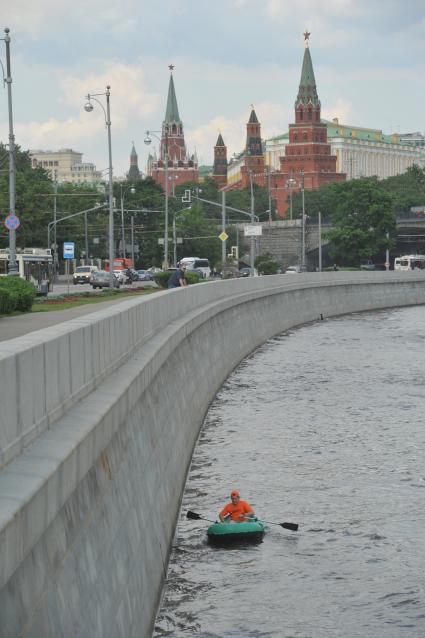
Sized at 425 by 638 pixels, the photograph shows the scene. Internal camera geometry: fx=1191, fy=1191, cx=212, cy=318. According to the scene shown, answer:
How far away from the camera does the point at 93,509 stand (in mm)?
10430

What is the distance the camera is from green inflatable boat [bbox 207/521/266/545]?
19.2 metres

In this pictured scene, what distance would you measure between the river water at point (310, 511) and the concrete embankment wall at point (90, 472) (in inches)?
31.5

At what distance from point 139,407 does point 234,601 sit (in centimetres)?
298

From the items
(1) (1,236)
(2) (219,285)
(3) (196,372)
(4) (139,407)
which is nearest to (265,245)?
(1) (1,236)

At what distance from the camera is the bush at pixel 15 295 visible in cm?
4103

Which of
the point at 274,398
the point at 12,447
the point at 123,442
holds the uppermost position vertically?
the point at 12,447

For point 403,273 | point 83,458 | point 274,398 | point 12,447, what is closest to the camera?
point 12,447

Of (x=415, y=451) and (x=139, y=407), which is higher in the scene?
(x=139, y=407)

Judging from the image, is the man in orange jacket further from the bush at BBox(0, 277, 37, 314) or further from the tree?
the tree

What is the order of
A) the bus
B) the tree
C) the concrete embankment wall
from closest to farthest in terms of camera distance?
the concrete embankment wall < the bus < the tree

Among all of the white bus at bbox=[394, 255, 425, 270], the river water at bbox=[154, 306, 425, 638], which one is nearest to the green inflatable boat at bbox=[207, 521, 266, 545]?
the river water at bbox=[154, 306, 425, 638]

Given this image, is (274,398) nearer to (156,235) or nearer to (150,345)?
(150,345)

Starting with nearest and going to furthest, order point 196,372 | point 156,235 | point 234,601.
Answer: point 234,601, point 196,372, point 156,235

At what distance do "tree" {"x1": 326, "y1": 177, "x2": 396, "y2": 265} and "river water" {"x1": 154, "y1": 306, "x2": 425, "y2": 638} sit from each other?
398 feet
